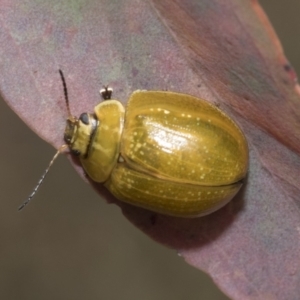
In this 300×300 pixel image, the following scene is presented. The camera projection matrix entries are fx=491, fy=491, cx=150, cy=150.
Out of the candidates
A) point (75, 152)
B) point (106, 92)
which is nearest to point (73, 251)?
point (75, 152)

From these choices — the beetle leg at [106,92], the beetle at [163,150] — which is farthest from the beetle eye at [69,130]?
the beetle leg at [106,92]

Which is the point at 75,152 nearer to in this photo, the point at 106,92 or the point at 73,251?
the point at 106,92

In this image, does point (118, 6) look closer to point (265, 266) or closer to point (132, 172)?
point (132, 172)

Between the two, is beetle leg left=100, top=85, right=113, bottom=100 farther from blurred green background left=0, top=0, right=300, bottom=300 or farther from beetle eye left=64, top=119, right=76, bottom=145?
blurred green background left=0, top=0, right=300, bottom=300

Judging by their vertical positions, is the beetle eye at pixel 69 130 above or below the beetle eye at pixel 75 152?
above

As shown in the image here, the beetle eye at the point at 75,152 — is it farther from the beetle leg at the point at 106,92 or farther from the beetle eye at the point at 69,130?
the beetle leg at the point at 106,92
